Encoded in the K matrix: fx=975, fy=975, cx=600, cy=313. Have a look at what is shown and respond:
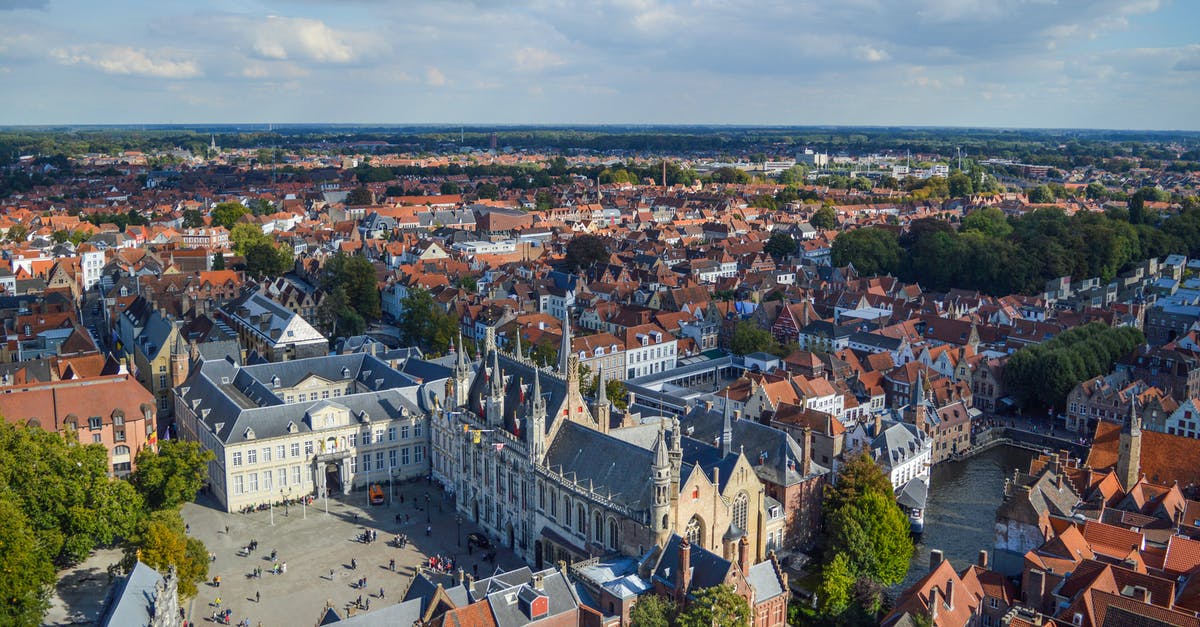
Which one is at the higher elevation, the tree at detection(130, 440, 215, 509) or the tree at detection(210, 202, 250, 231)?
the tree at detection(210, 202, 250, 231)

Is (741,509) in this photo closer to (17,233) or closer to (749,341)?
(749,341)

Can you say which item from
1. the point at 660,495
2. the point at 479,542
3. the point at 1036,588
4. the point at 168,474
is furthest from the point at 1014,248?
the point at 168,474

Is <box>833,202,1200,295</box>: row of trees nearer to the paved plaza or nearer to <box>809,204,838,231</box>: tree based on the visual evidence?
<box>809,204,838,231</box>: tree

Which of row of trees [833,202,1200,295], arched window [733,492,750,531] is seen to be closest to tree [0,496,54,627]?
arched window [733,492,750,531]

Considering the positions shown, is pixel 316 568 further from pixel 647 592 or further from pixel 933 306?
pixel 933 306

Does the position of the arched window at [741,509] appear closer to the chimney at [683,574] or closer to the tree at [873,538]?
the tree at [873,538]

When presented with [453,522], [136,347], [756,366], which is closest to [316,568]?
[453,522]
